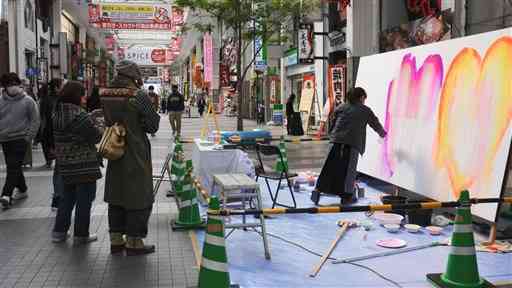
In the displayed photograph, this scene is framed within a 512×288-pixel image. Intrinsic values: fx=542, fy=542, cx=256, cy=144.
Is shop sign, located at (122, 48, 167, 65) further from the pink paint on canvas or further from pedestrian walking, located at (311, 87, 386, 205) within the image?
pedestrian walking, located at (311, 87, 386, 205)

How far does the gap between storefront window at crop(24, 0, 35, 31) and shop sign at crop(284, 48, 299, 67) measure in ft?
37.8

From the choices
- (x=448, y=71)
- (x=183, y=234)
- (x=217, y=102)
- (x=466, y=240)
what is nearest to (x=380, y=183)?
(x=448, y=71)

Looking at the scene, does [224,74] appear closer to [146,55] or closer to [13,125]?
[13,125]

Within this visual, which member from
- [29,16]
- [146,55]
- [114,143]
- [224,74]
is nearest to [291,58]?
[224,74]

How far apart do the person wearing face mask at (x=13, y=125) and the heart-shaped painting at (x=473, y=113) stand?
5.63 metres

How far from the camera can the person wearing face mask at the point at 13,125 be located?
7.55 metres

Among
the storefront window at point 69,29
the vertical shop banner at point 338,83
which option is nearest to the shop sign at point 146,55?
the storefront window at point 69,29

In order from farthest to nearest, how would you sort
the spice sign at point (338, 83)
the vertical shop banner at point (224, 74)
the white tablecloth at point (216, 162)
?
the vertical shop banner at point (224, 74) < the spice sign at point (338, 83) < the white tablecloth at point (216, 162)

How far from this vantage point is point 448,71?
6930 millimetres

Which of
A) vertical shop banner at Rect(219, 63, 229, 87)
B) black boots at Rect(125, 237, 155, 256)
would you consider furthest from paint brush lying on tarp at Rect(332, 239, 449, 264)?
vertical shop banner at Rect(219, 63, 229, 87)

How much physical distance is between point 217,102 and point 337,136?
3646cm

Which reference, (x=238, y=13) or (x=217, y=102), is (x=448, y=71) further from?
(x=217, y=102)

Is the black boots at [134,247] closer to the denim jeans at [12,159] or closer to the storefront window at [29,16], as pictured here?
the denim jeans at [12,159]

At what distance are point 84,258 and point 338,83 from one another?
41.8ft
